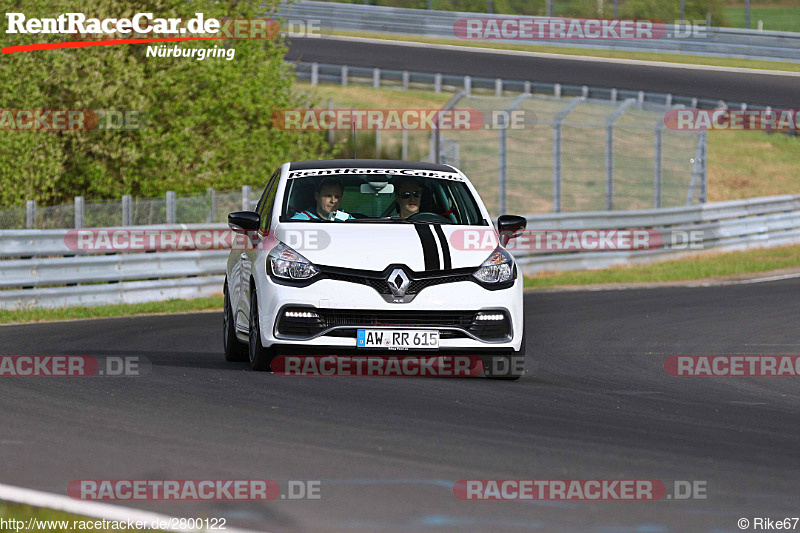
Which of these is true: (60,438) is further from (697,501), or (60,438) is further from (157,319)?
(157,319)

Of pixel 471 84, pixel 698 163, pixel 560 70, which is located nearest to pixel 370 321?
pixel 698 163

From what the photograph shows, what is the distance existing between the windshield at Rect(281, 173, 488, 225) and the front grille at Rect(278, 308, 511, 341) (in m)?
1.07

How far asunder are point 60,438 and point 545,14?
42541 millimetres

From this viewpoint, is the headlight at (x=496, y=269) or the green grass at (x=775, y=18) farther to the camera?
the green grass at (x=775, y=18)

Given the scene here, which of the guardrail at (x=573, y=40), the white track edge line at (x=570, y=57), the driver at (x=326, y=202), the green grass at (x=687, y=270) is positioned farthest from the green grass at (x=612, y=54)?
the driver at (x=326, y=202)

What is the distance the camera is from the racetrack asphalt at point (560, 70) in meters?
39.0

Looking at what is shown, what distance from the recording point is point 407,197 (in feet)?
35.7

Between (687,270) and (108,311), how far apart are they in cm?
1100

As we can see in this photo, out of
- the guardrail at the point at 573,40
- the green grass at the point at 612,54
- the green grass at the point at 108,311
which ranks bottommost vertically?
the green grass at the point at 108,311

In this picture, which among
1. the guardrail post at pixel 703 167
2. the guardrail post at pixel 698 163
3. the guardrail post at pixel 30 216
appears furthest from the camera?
the guardrail post at pixel 698 163

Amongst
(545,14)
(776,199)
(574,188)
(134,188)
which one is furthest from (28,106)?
(545,14)

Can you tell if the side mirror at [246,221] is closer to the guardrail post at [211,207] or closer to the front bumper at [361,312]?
the front bumper at [361,312]

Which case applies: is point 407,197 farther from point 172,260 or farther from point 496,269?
point 172,260

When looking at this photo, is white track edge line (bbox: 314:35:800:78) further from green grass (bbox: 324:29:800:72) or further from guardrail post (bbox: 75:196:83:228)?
guardrail post (bbox: 75:196:83:228)
